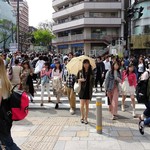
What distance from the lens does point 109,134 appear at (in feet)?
23.6

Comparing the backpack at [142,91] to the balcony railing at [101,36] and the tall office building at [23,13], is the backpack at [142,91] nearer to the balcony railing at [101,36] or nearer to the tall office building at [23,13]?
the balcony railing at [101,36]

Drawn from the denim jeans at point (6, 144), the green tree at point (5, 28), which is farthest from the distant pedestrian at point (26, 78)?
the green tree at point (5, 28)

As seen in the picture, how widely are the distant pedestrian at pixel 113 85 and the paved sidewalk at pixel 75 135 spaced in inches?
15.6

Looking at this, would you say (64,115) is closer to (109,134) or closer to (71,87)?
(71,87)

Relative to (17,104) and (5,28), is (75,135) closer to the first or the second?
(17,104)

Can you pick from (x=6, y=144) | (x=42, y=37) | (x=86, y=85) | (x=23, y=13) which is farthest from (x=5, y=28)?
(x=6, y=144)

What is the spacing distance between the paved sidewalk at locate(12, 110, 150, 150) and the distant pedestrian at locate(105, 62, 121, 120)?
1.30 feet

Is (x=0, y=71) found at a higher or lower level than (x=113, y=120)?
higher

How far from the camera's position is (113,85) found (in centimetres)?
898

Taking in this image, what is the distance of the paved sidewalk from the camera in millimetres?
6297

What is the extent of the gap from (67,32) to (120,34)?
12629 millimetres

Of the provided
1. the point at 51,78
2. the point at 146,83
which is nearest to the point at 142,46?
the point at 51,78

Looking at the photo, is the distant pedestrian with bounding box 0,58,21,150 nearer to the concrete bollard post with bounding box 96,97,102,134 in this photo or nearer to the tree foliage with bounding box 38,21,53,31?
the concrete bollard post with bounding box 96,97,102,134

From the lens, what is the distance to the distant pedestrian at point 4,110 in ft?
12.6
